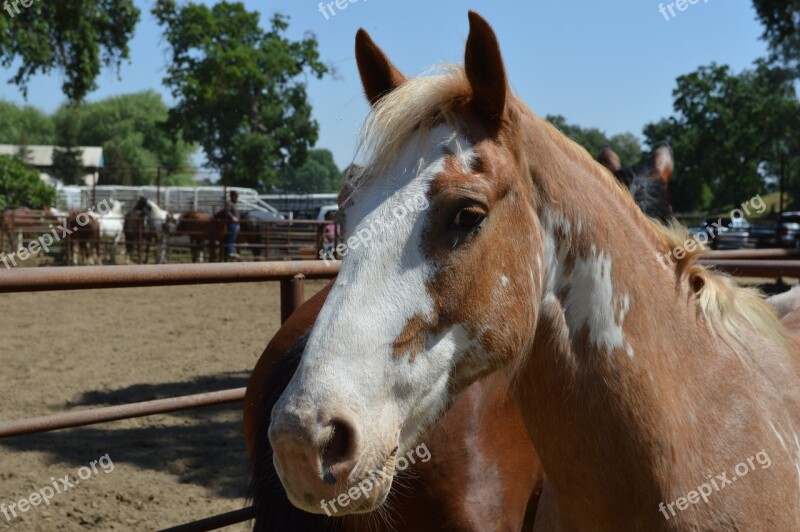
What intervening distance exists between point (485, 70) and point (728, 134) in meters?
50.9

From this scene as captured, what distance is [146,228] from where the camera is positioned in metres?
20.8

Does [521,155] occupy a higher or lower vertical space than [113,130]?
lower

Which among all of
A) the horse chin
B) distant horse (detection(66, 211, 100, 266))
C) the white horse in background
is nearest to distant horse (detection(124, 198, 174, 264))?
the white horse in background

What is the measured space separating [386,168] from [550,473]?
0.82m

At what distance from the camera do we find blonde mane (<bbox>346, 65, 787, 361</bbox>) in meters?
1.54

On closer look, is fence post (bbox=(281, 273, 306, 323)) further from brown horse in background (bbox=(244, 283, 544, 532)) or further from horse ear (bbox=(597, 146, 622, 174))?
horse ear (bbox=(597, 146, 622, 174))

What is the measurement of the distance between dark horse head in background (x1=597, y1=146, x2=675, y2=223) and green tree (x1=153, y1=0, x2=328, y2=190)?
1329 inches

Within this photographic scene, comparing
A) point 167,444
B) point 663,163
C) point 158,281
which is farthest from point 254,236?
point 158,281

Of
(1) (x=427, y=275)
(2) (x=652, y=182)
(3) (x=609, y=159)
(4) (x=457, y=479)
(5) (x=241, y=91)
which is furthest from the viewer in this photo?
(5) (x=241, y=91)

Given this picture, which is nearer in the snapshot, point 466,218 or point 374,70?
point 466,218

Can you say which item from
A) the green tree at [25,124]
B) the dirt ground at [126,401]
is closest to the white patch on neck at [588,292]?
the dirt ground at [126,401]

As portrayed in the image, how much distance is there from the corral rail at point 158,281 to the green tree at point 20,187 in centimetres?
2681

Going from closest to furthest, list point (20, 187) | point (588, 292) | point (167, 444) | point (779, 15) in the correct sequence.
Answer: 1. point (588, 292)
2. point (167, 444)
3. point (779, 15)
4. point (20, 187)

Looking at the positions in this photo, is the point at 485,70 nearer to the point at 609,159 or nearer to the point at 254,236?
the point at 609,159
